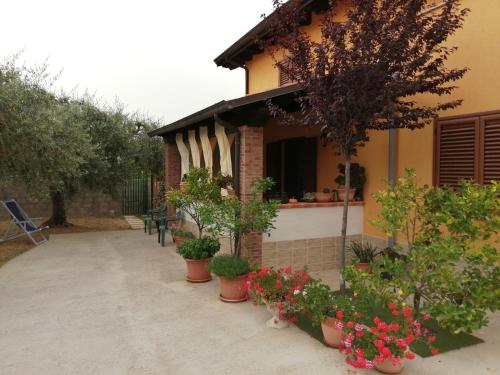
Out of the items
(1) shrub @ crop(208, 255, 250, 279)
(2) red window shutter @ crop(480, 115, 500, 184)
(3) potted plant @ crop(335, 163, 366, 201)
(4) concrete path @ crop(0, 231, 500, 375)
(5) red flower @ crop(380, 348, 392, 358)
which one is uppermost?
(2) red window shutter @ crop(480, 115, 500, 184)

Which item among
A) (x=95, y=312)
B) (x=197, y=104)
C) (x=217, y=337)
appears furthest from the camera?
(x=197, y=104)

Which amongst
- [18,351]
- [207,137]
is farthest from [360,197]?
[18,351]

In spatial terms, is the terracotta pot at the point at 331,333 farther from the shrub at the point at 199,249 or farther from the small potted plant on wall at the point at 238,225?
the shrub at the point at 199,249

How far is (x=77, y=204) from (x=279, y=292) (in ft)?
43.2

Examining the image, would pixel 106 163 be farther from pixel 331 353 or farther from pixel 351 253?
pixel 331 353

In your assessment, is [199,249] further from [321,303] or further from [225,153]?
[321,303]

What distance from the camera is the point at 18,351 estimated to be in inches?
149

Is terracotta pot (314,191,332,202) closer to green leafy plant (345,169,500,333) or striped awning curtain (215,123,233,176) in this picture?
striped awning curtain (215,123,233,176)

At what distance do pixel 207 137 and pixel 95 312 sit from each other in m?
4.96

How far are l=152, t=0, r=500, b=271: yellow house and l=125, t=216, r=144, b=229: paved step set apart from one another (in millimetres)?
5297

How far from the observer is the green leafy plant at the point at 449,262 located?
3.28 meters

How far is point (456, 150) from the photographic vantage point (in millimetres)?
5914

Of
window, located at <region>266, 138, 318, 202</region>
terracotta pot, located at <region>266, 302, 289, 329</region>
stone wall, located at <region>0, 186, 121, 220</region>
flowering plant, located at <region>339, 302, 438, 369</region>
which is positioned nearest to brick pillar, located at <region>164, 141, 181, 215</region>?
window, located at <region>266, 138, 318, 202</region>

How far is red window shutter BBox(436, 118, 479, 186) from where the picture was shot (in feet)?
18.7
